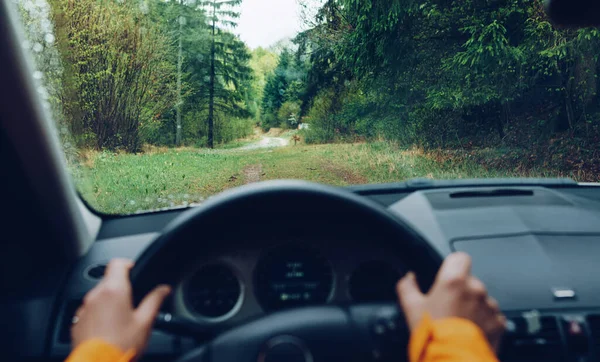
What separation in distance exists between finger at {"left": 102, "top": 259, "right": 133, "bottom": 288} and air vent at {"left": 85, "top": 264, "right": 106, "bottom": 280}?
1.18 m

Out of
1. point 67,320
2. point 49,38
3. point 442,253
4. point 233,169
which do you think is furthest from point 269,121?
point 442,253

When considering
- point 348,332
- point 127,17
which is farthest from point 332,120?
point 348,332

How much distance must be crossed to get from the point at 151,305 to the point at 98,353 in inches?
10.6

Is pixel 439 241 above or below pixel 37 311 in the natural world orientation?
above

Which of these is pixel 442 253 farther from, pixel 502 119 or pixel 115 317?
pixel 502 119

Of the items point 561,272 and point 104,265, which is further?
point 104,265

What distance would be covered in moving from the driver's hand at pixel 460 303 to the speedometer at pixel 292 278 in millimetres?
586

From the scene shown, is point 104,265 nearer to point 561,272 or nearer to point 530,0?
point 561,272

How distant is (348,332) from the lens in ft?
5.24

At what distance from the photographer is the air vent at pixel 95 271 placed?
256 cm

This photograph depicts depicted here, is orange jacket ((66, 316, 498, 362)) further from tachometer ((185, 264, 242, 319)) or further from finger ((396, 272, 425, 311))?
tachometer ((185, 264, 242, 319))

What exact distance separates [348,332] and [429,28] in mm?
6913

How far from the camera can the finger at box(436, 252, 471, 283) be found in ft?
4.15

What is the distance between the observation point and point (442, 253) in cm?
200
